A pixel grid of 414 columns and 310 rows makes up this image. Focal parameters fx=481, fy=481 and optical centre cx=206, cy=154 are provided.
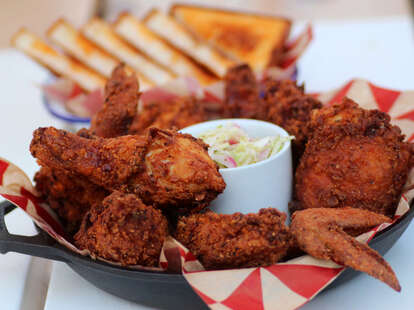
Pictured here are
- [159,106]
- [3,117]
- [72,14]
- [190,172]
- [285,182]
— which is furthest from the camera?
A: [72,14]

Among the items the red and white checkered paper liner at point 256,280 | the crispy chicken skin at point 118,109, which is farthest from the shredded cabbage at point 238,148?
the red and white checkered paper liner at point 256,280

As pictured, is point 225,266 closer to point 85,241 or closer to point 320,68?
point 85,241

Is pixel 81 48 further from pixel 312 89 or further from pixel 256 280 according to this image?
pixel 256 280

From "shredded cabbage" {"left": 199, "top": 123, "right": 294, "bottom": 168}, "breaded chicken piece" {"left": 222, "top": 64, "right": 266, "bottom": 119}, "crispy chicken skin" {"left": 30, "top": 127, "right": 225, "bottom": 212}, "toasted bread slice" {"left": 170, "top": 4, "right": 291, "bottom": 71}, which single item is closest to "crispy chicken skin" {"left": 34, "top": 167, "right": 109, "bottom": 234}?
"crispy chicken skin" {"left": 30, "top": 127, "right": 225, "bottom": 212}

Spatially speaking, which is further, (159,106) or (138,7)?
(138,7)

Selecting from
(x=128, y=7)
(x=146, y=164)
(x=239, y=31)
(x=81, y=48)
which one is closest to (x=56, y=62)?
(x=81, y=48)

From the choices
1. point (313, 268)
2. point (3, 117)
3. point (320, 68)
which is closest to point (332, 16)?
point (320, 68)
